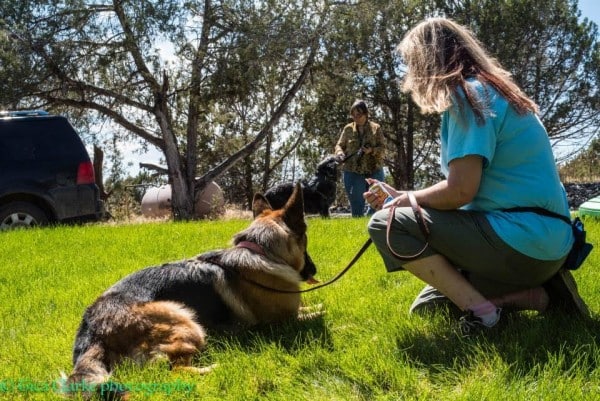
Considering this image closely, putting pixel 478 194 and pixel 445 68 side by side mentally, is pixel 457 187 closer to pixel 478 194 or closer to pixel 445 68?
pixel 478 194

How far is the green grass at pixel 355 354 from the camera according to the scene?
2.42 m

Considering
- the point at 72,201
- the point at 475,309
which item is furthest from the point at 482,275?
the point at 72,201

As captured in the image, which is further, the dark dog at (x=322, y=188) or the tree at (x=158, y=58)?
the tree at (x=158, y=58)

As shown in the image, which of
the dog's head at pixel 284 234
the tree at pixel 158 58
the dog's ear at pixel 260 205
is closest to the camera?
the dog's head at pixel 284 234

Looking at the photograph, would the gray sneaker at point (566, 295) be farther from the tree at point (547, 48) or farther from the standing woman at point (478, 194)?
the tree at point (547, 48)

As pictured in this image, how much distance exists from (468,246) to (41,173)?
8.27 metres

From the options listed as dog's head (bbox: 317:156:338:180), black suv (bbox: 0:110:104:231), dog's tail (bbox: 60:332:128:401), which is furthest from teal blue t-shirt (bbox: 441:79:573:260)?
black suv (bbox: 0:110:104:231)

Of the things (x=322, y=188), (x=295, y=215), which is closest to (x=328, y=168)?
(x=322, y=188)

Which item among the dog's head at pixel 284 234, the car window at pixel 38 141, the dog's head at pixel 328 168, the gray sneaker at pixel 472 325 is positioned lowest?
the gray sneaker at pixel 472 325

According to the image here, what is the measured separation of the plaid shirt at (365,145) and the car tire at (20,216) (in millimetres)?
5388

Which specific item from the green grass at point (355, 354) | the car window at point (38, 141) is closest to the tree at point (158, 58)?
the car window at point (38, 141)

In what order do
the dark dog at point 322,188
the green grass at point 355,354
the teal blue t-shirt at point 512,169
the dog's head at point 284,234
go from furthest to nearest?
the dark dog at point 322,188 < the dog's head at point 284,234 < the teal blue t-shirt at point 512,169 < the green grass at point 355,354

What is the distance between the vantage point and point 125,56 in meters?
14.3

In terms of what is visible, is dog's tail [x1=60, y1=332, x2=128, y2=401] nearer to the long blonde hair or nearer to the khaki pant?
the khaki pant
